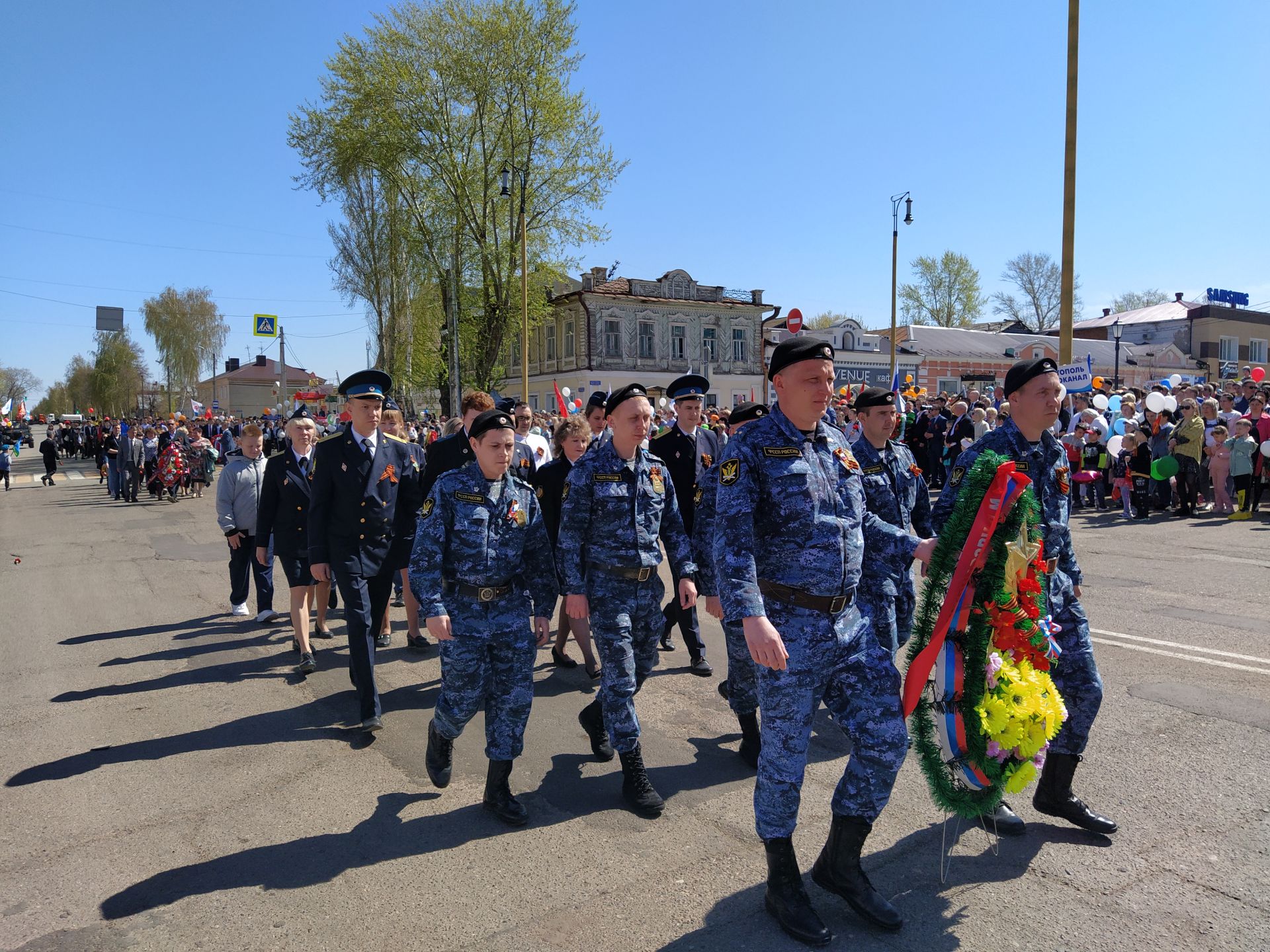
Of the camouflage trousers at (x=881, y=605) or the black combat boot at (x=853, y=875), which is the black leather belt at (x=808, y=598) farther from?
the camouflage trousers at (x=881, y=605)

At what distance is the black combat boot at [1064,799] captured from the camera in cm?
369

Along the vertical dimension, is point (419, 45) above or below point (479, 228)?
above

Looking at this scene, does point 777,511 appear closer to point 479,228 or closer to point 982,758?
point 982,758

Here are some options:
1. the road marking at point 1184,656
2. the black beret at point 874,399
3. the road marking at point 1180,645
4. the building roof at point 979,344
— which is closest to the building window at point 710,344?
the building roof at point 979,344

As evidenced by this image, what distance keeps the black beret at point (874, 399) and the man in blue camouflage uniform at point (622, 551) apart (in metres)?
1.34

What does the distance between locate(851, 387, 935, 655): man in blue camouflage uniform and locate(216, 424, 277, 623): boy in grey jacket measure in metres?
5.71

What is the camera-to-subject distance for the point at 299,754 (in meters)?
4.93

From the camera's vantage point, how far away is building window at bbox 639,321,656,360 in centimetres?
4759

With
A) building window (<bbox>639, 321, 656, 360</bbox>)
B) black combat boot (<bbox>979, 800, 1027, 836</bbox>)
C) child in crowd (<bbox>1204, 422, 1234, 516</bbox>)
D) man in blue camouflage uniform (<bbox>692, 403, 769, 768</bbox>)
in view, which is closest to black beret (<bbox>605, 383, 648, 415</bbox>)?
man in blue camouflage uniform (<bbox>692, 403, 769, 768</bbox>)

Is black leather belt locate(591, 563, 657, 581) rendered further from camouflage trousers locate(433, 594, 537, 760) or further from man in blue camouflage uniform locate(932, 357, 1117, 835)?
man in blue camouflage uniform locate(932, 357, 1117, 835)

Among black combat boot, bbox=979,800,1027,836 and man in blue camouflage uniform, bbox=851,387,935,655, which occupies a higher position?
man in blue camouflage uniform, bbox=851,387,935,655

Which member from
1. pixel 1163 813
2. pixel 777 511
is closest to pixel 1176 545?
pixel 1163 813

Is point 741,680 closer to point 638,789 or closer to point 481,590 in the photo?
point 638,789

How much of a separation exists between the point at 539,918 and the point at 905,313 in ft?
244
